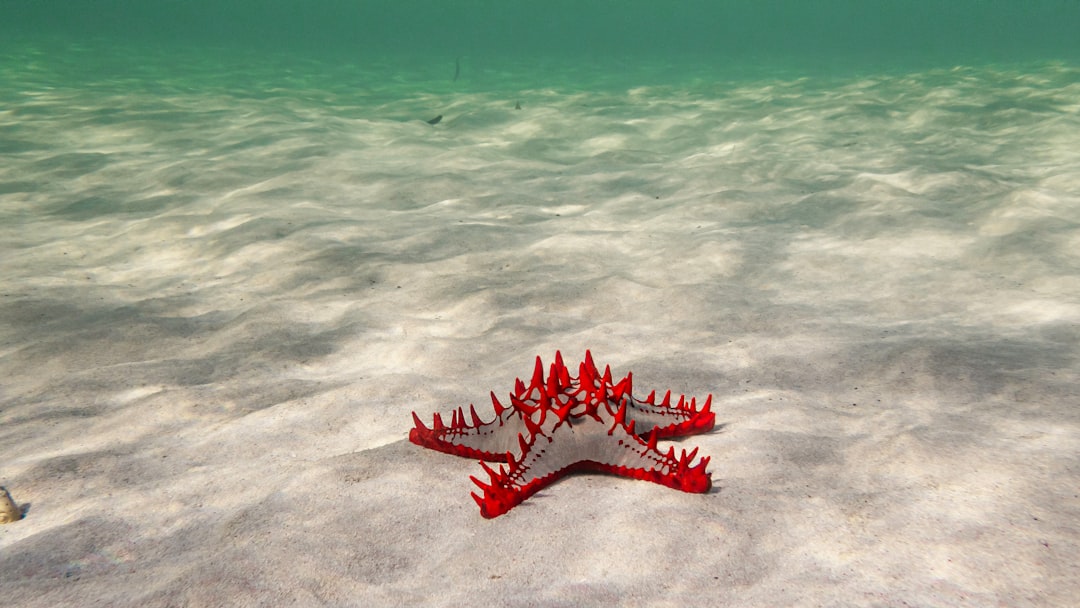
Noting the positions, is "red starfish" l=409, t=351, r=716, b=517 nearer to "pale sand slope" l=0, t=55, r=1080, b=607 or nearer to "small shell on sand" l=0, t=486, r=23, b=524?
"pale sand slope" l=0, t=55, r=1080, b=607

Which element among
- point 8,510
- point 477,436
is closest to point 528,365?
point 477,436

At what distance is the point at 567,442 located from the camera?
2.67 metres

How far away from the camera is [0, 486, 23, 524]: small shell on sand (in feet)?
8.53

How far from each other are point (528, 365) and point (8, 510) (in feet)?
8.22

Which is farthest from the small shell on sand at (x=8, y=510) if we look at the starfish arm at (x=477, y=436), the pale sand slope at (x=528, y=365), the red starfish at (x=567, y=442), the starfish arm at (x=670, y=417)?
the starfish arm at (x=670, y=417)

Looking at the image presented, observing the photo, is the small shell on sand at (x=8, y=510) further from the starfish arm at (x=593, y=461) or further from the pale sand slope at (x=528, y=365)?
the starfish arm at (x=593, y=461)

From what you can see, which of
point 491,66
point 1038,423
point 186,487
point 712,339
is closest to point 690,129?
point 712,339

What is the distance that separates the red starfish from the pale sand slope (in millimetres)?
92

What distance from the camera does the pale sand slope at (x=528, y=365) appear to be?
2.21 meters

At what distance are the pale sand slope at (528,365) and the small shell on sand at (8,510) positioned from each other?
0.07m

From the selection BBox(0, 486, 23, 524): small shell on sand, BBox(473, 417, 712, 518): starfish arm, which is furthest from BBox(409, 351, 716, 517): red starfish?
BBox(0, 486, 23, 524): small shell on sand

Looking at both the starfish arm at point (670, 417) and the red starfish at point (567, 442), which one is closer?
the red starfish at point (567, 442)

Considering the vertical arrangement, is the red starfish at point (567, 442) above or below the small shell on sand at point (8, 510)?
above

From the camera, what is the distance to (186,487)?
2852 mm
